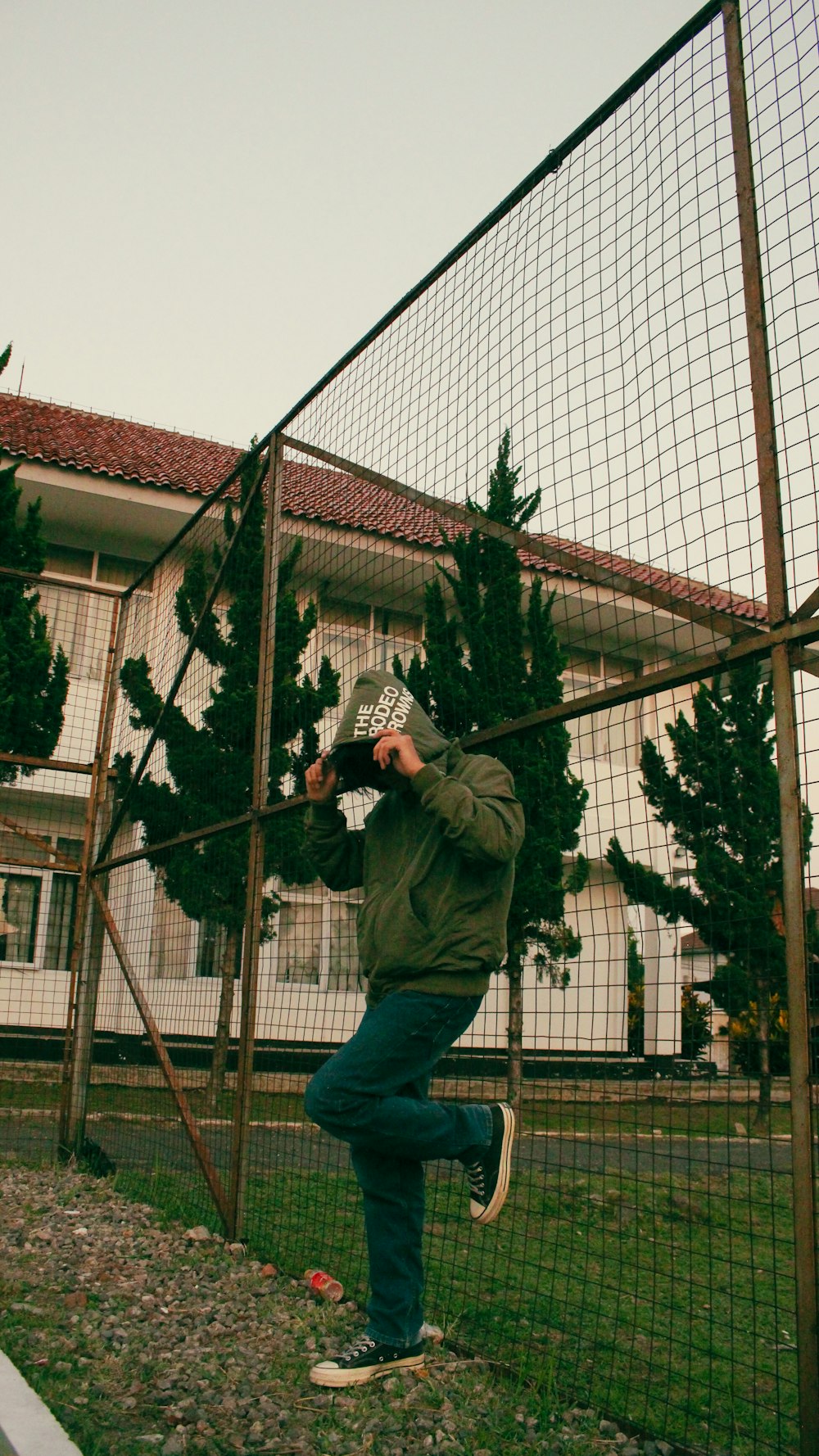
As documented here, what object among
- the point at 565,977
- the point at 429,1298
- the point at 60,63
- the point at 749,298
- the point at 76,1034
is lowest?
the point at 429,1298

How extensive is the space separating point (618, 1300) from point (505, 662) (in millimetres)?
Answer: 3991

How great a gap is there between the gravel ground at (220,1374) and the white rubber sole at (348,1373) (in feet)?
0.09

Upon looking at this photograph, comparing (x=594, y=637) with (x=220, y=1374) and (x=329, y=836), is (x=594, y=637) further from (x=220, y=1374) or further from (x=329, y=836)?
(x=220, y=1374)

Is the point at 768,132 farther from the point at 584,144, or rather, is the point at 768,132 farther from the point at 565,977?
the point at 565,977

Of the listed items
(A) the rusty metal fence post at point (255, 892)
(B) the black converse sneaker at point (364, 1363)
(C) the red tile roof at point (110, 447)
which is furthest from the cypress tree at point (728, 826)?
(C) the red tile roof at point (110, 447)

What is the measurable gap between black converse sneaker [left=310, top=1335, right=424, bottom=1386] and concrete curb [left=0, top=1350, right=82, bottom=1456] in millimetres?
752

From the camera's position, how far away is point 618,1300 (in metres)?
2.72

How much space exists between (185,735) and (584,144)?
24.8ft

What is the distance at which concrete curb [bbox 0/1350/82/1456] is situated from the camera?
7.02ft

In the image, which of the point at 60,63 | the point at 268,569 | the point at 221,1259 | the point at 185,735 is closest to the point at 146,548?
the point at 185,735

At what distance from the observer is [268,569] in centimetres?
513

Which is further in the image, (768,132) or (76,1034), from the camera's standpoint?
(76,1034)

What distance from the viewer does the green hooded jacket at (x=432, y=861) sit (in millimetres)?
2865

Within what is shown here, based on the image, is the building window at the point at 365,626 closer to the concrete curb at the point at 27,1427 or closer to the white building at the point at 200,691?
the white building at the point at 200,691
